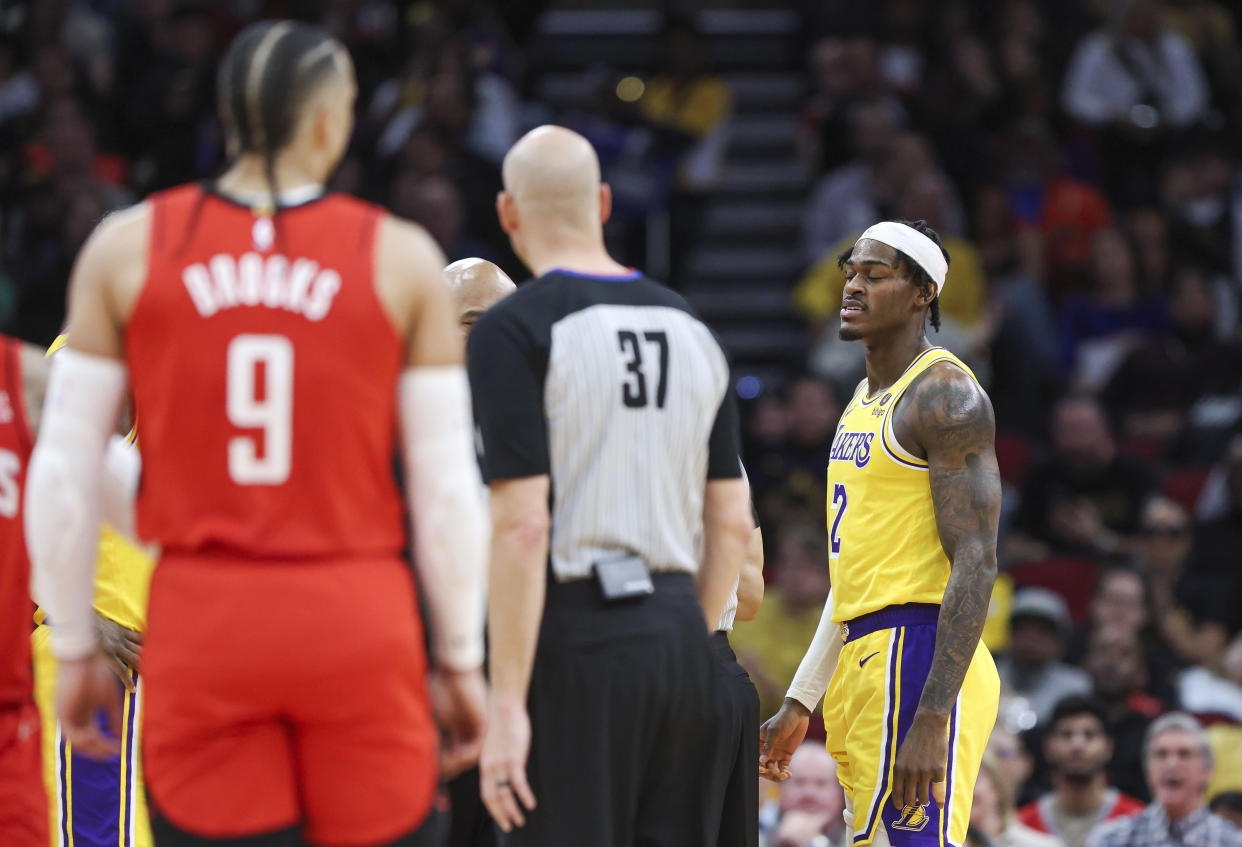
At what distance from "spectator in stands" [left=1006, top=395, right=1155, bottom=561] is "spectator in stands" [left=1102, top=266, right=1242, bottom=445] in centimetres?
82

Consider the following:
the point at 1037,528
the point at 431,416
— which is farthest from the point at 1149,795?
the point at 431,416

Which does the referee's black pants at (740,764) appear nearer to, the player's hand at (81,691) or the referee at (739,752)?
the referee at (739,752)

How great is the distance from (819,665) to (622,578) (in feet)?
5.59

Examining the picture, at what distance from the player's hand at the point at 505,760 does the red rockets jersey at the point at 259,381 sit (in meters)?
0.91

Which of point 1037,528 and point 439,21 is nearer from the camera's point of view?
point 1037,528

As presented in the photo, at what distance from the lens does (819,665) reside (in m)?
5.47

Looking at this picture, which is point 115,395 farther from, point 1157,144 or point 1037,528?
point 1157,144

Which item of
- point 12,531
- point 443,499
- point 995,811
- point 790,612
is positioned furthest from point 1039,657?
point 12,531

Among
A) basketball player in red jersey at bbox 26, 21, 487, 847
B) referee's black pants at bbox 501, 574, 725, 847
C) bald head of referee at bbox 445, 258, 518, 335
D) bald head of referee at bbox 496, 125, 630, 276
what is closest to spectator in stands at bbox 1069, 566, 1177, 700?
bald head of referee at bbox 445, 258, 518, 335

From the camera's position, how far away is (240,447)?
307 cm

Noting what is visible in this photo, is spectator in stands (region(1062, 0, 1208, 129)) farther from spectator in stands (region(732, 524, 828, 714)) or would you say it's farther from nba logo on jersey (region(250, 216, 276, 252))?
nba logo on jersey (region(250, 216, 276, 252))

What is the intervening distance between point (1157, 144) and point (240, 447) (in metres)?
11.3

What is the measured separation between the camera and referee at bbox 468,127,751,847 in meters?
3.93

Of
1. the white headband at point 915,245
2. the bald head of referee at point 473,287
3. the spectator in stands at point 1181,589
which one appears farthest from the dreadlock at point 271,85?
the spectator in stands at point 1181,589
